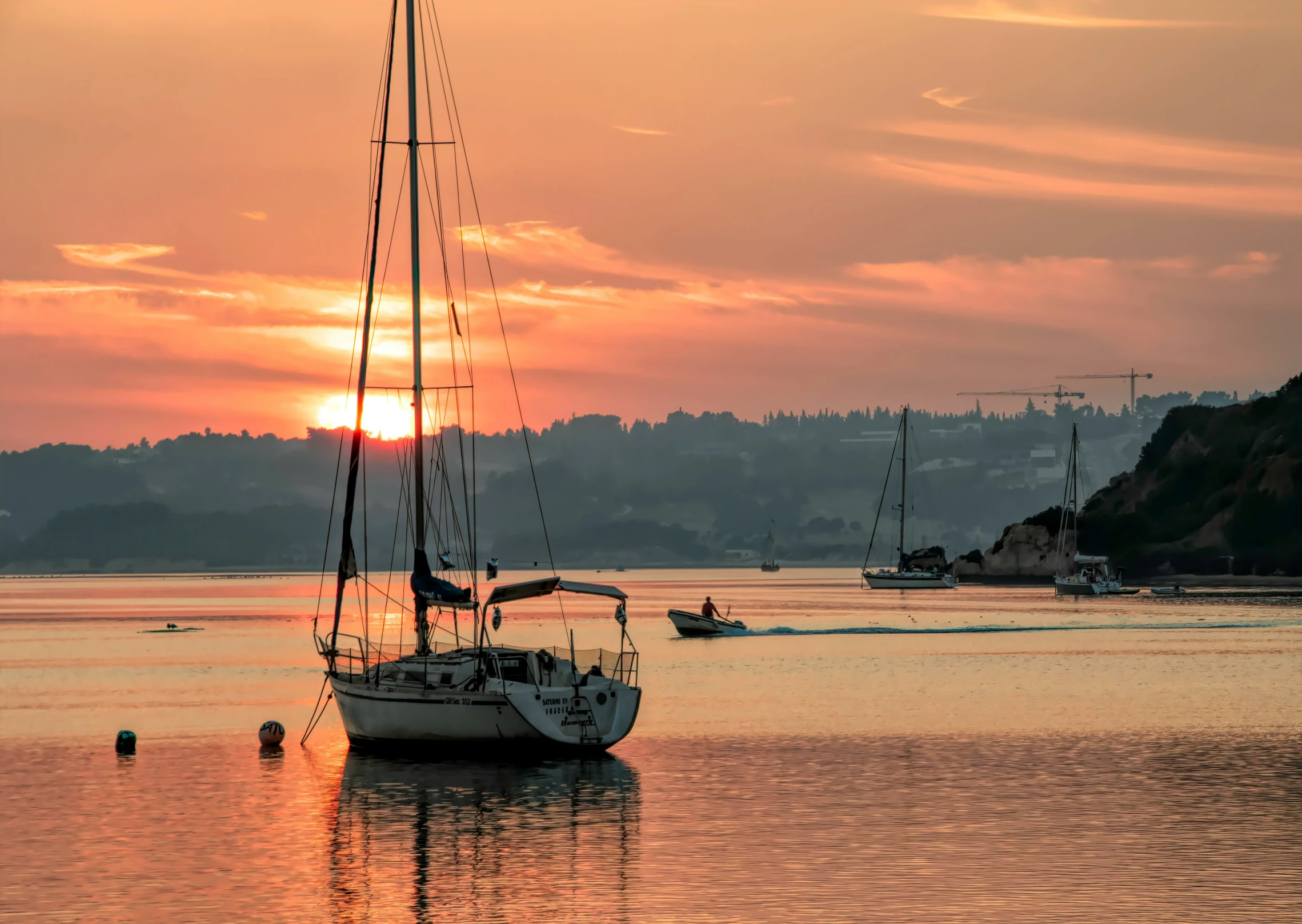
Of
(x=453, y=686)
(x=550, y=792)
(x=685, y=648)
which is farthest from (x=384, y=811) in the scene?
(x=685, y=648)

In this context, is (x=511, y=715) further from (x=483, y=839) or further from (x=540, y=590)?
(x=483, y=839)

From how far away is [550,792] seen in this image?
39375 millimetres

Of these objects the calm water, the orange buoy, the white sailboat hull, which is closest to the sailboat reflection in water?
the calm water

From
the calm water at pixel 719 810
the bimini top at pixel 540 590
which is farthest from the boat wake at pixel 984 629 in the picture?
the bimini top at pixel 540 590

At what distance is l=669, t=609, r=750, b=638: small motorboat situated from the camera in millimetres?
121500

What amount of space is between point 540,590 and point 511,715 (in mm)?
5661

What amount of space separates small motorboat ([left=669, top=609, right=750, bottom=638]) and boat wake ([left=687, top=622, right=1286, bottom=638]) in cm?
50

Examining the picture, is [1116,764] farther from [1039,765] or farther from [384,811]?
[384,811]

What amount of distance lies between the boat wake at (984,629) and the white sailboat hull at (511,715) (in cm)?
7828

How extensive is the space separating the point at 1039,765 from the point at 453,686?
16911 millimetres

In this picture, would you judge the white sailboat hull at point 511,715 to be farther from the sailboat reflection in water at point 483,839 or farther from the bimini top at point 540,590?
the bimini top at point 540,590

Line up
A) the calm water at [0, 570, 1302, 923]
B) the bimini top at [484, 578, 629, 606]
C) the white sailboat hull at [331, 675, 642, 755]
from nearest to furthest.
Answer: the calm water at [0, 570, 1302, 923] → the white sailboat hull at [331, 675, 642, 755] → the bimini top at [484, 578, 629, 606]

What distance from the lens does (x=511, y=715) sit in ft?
141

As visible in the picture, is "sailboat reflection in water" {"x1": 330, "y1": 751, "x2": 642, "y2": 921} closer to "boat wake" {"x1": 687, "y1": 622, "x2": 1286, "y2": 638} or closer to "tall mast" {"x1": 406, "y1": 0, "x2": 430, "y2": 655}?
"tall mast" {"x1": 406, "y1": 0, "x2": 430, "y2": 655}
